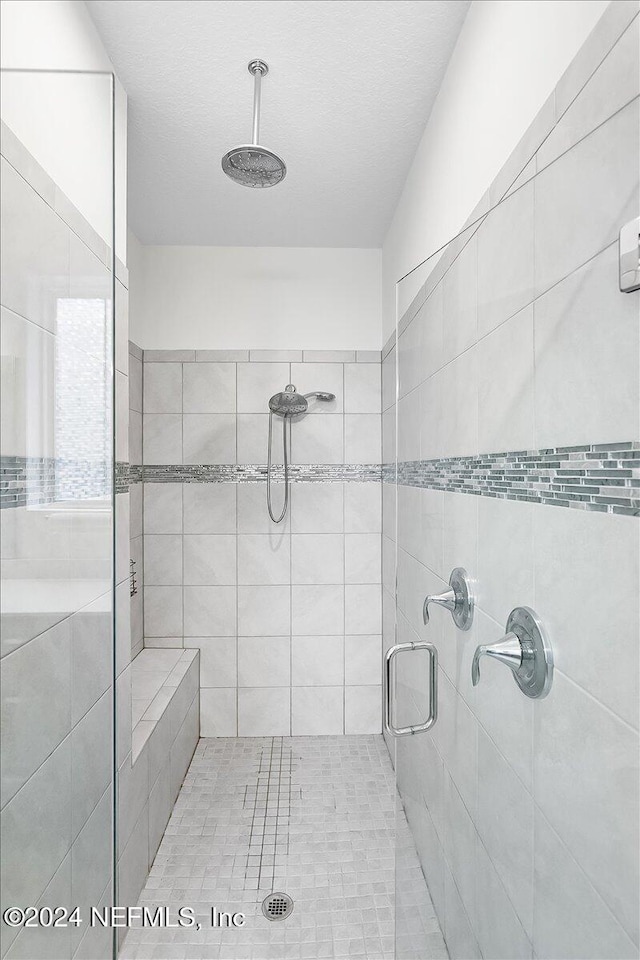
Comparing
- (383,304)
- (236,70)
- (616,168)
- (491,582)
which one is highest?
(236,70)

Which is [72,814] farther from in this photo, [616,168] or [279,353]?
[279,353]

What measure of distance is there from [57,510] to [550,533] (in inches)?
24.3

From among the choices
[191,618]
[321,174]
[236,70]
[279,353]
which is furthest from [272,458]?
[236,70]

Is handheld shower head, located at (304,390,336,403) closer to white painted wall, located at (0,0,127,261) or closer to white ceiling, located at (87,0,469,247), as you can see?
white ceiling, located at (87,0,469,247)

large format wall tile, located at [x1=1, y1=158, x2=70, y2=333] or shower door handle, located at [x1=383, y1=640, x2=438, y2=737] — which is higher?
large format wall tile, located at [x1=1, y1=158, x2=70, y2=333]

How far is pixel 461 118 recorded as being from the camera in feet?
4.93

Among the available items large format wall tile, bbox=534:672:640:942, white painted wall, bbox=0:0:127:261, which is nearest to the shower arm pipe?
white painted wall, bbox=0:0:127:261

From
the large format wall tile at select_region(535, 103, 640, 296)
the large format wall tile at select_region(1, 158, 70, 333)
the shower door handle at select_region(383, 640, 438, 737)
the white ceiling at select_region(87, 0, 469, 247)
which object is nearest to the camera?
the large format wall tile at select_region(535, 103, 640, 296)

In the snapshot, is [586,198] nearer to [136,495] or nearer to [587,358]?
[587,358]

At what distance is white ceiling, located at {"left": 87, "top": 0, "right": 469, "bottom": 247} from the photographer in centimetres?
146

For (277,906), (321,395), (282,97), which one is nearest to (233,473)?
(321,395)

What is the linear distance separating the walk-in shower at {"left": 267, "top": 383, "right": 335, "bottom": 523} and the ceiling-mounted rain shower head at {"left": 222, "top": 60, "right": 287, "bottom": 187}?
1138 mm

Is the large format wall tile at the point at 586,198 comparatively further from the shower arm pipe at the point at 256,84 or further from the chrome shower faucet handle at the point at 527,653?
the shower arm pipe at the point at 256,84

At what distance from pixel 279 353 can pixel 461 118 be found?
158cm
